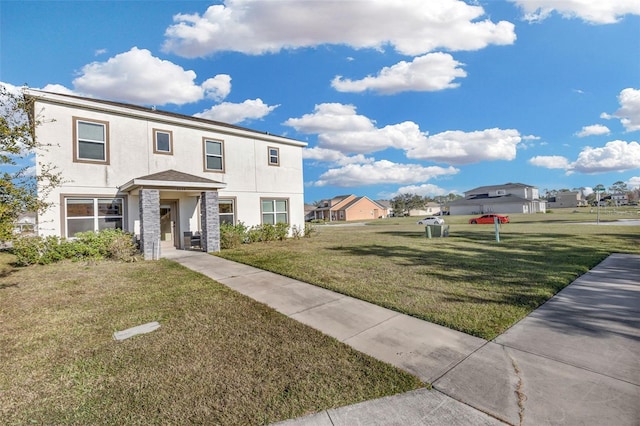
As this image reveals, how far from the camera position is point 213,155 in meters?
14.6

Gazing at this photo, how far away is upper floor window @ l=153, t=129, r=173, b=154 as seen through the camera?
12.8 meters

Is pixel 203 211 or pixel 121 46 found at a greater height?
pixel 121 46

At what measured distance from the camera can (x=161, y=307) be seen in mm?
5445

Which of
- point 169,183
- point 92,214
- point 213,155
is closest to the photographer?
point 169,183

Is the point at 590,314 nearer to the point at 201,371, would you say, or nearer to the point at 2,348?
the point at 201,371

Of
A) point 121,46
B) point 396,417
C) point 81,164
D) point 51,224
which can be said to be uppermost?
point 121,46

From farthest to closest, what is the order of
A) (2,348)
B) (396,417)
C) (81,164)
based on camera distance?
(81,164), (2,348), (396,417)

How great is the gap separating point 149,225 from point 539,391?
38.7 ft

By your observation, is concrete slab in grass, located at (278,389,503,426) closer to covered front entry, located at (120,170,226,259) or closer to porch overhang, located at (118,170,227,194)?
covered front entry, located at (120,170,226,259)

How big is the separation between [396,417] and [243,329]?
104 inches

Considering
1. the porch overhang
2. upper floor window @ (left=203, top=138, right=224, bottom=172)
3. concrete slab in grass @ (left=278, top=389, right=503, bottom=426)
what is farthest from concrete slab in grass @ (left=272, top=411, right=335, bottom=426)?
upper floor window @ (left=203, top=138, right=224, bottom=172)

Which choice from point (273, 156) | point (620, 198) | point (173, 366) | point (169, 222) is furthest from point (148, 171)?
point (620, 198)

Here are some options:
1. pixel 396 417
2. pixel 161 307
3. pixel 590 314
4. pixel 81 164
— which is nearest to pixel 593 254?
pixel 590 314

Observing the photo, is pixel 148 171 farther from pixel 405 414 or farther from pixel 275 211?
pixel 405 414
